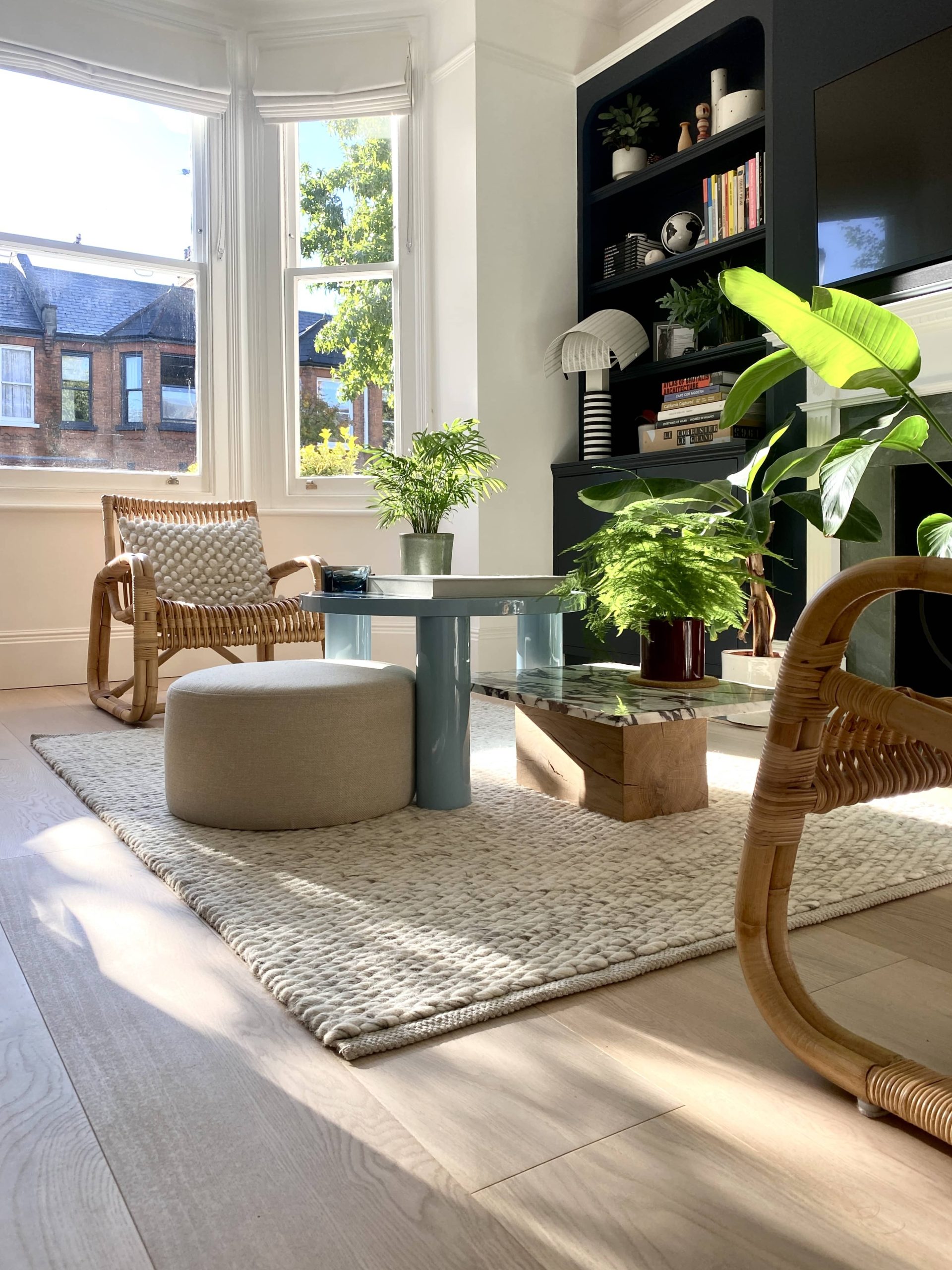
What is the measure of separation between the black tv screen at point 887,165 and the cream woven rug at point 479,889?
1.89m

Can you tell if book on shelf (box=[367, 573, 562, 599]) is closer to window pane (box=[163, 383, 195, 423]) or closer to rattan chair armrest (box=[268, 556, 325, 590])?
rattan chair armrest (box=[268, 556, 325, 590])

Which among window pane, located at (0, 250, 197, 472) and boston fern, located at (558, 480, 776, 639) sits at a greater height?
window pane, located at (0, 250, 197, 472)

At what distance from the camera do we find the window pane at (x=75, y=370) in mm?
4320

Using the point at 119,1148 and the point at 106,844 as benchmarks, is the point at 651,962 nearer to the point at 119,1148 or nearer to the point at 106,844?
the point at 119,1148

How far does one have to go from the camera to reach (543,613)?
234 centimetres

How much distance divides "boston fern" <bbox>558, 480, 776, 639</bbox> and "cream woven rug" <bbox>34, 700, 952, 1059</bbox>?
43cm

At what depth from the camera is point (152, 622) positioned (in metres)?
3.14

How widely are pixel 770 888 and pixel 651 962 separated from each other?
0.37 meters

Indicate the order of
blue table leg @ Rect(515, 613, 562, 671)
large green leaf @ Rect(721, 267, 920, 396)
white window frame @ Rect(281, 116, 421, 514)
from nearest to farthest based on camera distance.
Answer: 1. large green leaf @ Rect(721, 267, 920, 396)
2. blue table leg @ Rect(515, 613, 562, 671)
3. white window frame @ Rect(281, 116, 421, 514)

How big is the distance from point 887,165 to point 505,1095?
324 centimetres

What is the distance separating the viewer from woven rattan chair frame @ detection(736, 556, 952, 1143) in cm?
93

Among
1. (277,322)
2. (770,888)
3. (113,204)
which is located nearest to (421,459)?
(770,888)

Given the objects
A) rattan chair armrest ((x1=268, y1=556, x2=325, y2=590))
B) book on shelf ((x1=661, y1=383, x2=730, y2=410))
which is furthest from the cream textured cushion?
book on shelf ((x1=661, y1=383, x2=730, y2=410))

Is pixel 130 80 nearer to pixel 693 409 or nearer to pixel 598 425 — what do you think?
pixel 598 425
